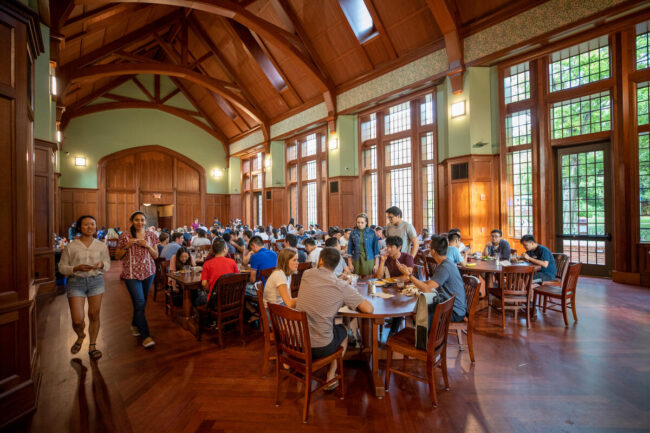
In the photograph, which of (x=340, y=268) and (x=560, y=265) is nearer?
(x=340, y=268)

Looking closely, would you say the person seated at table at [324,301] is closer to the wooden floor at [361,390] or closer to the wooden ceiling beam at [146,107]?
the wooden floor at [361,390]

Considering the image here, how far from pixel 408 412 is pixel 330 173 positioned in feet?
29.5

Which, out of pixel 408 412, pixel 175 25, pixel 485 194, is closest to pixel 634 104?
pixel 485 194

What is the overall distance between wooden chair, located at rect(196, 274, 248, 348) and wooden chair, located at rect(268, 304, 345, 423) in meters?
1.40

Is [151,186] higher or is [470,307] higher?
[151,186]

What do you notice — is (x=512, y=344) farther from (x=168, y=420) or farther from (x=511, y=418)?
(x=168, y=420)

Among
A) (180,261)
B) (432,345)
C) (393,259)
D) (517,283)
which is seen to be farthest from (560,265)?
(180,261)

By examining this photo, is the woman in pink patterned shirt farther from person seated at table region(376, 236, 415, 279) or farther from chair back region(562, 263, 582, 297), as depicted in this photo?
chair back region(562, 263, 582, 297)

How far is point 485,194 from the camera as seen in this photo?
7.29 metres

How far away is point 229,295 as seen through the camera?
3867mm

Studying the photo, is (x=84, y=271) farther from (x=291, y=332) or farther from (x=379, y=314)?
(x=379, y=314)

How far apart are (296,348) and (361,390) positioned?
79cm

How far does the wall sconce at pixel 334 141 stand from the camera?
10.6 meters

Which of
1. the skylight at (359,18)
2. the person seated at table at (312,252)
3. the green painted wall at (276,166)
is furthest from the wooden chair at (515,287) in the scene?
the green painted wall at (276,166)
